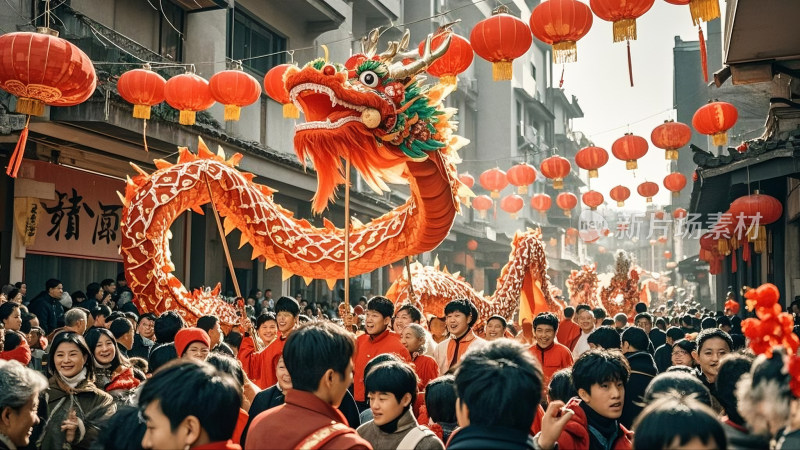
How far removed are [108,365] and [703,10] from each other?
18.2 feet

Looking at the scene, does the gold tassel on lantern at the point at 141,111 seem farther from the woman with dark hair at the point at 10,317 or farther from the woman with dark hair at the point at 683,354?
the woman with dark hair at the point at 683,354

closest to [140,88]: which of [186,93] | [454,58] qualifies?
[186,93]

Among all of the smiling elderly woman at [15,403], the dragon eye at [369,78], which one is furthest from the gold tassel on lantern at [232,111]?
the smiling elderly woman at [15,403]

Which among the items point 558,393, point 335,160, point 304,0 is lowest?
point 558,393

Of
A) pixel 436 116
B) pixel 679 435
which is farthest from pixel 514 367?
pixel 436 116

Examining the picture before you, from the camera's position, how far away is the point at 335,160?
19.7ft

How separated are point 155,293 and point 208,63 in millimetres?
7660

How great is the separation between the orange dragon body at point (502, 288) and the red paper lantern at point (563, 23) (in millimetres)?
2628

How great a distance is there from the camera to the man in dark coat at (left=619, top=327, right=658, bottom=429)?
436cm

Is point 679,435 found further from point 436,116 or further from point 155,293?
point 155,293

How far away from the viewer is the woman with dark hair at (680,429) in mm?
2049

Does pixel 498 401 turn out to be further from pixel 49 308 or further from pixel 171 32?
pixel 171 32

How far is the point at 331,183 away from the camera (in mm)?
6184

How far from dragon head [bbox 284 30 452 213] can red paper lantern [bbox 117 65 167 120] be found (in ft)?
12.8
